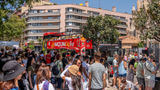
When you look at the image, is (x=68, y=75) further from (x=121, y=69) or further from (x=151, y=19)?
→ (x=151, y=19)

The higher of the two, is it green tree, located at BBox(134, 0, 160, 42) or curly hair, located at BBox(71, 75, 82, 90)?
green tree, located at BBox(134, 0, 160, 42)

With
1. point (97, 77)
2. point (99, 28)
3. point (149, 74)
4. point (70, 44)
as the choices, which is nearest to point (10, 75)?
point (97, 77)

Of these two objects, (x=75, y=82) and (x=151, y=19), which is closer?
(x=75, y=82)

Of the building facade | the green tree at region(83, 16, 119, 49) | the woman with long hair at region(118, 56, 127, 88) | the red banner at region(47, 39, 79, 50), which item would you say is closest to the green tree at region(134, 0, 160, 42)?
the woman with long hair at region(118, 56, 127, 88)

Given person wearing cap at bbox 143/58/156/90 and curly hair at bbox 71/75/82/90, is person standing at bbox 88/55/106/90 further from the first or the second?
person wearing cap at bbox 143/58/156/90

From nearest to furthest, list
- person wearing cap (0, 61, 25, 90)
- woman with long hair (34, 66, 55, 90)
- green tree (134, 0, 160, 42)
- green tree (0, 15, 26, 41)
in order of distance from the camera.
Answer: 1. person wearing cap (0, 61, 25, 90)
2. woman with long hair (34, 66, 55, 90)
3. green tree (134, 0, 160, 42)
4. green tree (0, 15, 26, 41)

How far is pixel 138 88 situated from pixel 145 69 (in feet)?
3.08

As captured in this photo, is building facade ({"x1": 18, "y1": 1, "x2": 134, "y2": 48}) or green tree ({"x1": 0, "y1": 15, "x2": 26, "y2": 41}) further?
building facade ({"x1": 18, "y1": 1, "x2": 134, "y2": 48})

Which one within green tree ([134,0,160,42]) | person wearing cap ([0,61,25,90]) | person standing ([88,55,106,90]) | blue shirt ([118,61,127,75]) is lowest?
blue shirt ([118,61,127,75])

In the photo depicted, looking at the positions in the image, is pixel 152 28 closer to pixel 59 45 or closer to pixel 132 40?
pixel 59 45

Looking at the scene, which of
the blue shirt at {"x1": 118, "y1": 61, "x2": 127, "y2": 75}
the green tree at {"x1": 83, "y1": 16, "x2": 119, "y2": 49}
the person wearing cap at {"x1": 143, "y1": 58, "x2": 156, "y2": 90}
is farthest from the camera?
the green tree at {"x1": 83, "y1": 16, "x2": 119, "y2": 49}

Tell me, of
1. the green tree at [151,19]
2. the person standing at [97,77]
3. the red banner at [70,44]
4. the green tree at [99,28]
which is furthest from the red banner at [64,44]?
the person standing at [97,77]

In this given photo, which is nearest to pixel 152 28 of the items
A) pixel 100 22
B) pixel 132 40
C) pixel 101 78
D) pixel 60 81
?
pixel 60 81

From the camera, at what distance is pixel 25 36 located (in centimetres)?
7081
